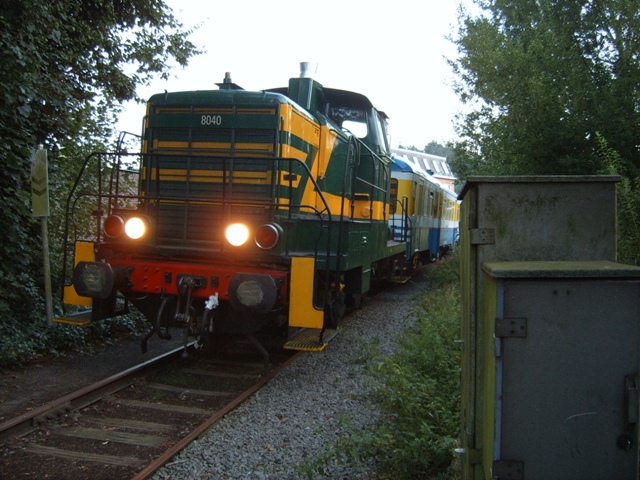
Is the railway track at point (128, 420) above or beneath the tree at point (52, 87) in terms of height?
beneath

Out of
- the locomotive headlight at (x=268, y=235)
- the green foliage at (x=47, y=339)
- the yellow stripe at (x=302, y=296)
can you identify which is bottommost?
the green foliage at (x=47, y=339)

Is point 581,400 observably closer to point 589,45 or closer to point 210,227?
point 210,227

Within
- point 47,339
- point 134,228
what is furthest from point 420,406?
point 47,339

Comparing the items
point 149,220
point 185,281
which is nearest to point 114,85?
point 149,220

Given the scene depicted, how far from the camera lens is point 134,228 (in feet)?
17.4

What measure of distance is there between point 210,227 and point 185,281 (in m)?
0.72

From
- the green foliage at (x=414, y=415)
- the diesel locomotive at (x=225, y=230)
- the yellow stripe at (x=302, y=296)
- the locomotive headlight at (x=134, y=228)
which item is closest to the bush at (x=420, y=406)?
the green foliage at (x=414, y=415)

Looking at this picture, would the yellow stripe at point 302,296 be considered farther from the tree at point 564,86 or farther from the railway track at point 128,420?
the tree at point 564,86

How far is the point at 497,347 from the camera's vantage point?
85.9 inches

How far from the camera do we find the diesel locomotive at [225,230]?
16.3 feet

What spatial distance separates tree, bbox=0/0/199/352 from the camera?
632 cm

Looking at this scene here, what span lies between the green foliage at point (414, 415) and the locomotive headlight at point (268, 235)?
135 cm

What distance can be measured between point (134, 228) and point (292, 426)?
7.76 ft

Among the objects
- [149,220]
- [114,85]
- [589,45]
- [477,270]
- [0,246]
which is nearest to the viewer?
[477,270]
